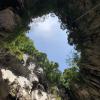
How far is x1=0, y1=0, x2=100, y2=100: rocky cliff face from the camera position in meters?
24.3

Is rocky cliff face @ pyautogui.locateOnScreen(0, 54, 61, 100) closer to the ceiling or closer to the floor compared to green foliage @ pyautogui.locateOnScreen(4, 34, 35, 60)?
closer to the floor

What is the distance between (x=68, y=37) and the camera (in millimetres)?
27453

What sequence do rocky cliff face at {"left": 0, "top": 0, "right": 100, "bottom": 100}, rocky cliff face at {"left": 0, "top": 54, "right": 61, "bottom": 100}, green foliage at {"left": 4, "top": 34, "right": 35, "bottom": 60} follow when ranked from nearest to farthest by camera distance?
1. rocky cliff face at {"left": 0, "top": 0, "right": 100, "bottom": 100}
2. rocky cliff face at {"left": 0, "top": 54, "right": 61, "bottom": 100}
3. green foliage at {"left": 4, "top": 34, "right": 35, "bottom": 60}

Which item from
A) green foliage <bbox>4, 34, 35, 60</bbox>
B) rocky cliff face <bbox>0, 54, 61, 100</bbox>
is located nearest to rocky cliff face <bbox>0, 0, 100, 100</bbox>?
rocky cliff face <bbox>0, 54, 61, 100</bbox>

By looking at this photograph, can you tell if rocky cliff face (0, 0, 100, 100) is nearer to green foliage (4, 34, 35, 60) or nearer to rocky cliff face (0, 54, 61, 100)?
rocky cliff face (0, 54, 61, 100)

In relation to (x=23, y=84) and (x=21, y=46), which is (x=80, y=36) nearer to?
(x=23, y=84)

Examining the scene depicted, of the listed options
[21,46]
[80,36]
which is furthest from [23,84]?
[80,36]

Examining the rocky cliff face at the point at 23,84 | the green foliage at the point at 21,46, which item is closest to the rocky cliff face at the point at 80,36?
the rocky cliff face at the point at 23,84

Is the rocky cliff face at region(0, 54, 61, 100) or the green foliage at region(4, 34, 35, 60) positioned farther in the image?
the green foliage at region(4, 34, 35, 60)

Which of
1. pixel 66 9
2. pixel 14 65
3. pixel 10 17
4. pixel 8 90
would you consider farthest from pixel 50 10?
pixel 8 90

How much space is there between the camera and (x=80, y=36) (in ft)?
85.6

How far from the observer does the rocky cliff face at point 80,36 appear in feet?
79.7

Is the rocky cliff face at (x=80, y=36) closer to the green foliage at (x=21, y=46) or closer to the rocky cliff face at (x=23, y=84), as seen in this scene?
the rocky cliff face at (x=23, y=84)

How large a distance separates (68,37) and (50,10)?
3238 millimetres
